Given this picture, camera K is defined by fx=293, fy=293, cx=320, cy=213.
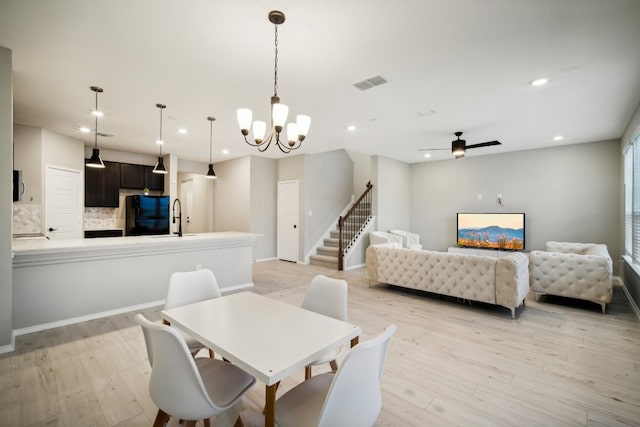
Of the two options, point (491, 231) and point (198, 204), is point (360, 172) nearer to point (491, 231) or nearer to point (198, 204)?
point (491, 231)

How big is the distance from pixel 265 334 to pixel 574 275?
15.0 ft

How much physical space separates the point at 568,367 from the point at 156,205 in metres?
8.05

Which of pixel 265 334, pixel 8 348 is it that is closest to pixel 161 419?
pixel 265 334

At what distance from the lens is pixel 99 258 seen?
3689mm

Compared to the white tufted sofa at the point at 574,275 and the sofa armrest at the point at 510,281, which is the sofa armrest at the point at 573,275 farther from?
the sofa armrest at the point at 510,281

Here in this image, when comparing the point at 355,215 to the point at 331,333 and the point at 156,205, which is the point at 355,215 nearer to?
the point at 156,205

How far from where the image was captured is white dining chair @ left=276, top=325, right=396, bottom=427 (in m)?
1.14

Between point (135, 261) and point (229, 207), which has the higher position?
point (229, 207)

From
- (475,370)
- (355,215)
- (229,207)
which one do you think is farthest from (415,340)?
(229,207)

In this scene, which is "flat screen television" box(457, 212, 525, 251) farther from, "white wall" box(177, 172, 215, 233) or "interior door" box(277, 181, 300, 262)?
"white wall" box(177, 172, 215, 233)

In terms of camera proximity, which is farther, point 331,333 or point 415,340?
point 415,340

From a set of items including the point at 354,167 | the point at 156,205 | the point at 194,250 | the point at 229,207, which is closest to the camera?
the point at 194,250

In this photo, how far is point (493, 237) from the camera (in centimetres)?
714

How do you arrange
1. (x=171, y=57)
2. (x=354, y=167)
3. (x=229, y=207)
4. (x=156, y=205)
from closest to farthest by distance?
(x=171, y=57) → (x=156, y=205) → (x=229, y=207) → (x=354, y=167)
